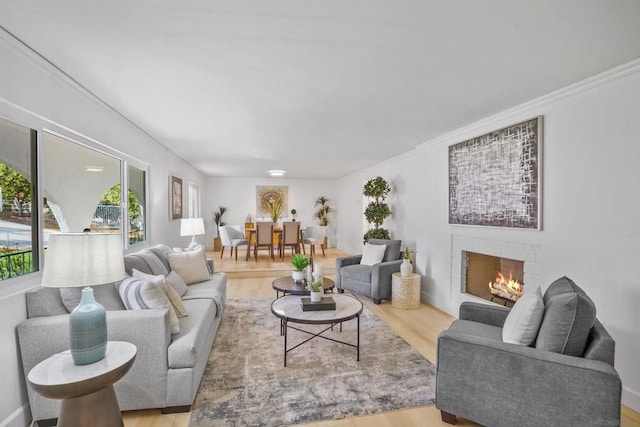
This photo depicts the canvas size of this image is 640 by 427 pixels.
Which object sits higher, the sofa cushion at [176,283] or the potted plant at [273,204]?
the potted plant at [273,204]

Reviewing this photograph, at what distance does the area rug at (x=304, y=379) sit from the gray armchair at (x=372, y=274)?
990mm

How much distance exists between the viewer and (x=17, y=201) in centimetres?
193

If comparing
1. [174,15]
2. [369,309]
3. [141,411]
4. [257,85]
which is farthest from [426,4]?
[369,309]

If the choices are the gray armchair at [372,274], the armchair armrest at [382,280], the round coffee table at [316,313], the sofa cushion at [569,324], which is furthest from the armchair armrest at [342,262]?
the sofa cushion at [569,324]

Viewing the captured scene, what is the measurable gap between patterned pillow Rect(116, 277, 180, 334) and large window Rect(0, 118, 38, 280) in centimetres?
58

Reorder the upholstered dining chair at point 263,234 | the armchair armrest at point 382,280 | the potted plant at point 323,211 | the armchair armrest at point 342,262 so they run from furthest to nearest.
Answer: the potted plant at point 323,211, the upholstered dining chair at point 263,234, the armchair armrest at point 342,262, the armchair armrest at point 382,280

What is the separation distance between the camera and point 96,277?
1.64 meters

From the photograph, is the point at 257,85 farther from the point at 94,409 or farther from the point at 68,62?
the point at 94,409

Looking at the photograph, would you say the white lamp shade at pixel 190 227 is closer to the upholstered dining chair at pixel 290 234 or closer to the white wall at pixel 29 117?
the white wall at pixel 29 117

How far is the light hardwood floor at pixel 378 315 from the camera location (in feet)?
6.41

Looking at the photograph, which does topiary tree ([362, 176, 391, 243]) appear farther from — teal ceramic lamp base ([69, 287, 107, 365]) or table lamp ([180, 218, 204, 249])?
teal ceramic lamp base ([69, 287, 107, 365])

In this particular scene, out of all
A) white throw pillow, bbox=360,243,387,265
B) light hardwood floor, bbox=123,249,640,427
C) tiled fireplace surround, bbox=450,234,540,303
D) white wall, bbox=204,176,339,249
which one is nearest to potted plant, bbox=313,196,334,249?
white wall, bbox=204,176,339,249

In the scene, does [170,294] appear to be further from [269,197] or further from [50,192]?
[269,197]

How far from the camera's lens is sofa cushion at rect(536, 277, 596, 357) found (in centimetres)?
165
